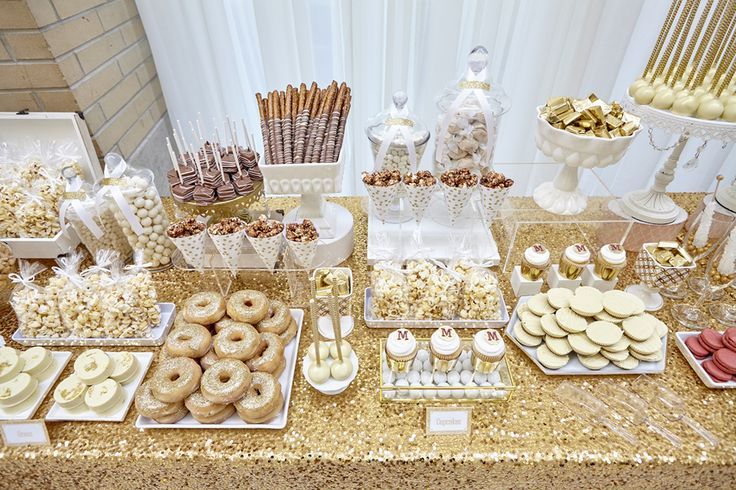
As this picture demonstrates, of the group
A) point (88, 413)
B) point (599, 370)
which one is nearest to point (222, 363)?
point (88, 413)

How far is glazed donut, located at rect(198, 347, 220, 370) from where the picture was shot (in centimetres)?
120

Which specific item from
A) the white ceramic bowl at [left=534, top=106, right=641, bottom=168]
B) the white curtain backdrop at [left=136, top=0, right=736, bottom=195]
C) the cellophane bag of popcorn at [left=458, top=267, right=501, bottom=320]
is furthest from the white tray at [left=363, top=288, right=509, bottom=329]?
the white curtain backdrop at [left=136, top=0, right=736, bottom=195]

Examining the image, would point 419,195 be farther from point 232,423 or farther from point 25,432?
point 25,432

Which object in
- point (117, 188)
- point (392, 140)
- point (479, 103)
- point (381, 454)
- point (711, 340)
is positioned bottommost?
point (381, 454)

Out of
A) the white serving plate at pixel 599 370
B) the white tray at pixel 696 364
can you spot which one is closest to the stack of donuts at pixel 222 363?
the white serving plate at pixel 599 370

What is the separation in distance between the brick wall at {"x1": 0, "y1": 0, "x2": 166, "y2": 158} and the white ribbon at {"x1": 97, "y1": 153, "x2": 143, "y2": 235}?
0.36 meters

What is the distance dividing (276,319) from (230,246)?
28cm

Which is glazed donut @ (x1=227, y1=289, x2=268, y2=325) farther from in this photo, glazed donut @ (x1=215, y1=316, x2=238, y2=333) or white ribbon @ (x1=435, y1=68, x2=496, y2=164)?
white ribbon @ (x1=435, y1=68, x2=496, y2=164)

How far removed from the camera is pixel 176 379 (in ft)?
3.73

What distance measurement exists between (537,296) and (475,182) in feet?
1.42

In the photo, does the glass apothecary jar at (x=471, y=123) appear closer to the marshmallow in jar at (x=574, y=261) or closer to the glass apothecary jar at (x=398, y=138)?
the glass apothecary jar at (x=398, y=138)

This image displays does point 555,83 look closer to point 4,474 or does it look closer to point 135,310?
point 135,310

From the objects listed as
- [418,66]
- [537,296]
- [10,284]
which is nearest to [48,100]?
[10,284]

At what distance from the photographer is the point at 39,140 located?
67.5 inches
